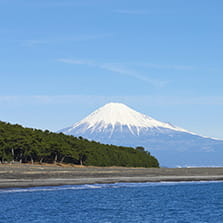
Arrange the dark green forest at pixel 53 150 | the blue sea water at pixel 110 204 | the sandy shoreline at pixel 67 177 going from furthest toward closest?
the dark green forest at pixel 53 150 → the sandy shoreline at pixel 67 177 → the blue sea water at pixel 110 204

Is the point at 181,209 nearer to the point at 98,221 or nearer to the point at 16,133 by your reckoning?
the point at 98,221

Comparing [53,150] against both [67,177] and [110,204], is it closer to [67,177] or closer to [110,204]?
[67,177]

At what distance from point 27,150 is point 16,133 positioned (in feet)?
16.3

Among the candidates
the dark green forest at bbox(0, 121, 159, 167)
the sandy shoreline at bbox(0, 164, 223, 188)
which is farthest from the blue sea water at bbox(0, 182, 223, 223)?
the dark green forest at bbox(0, 121, 159, 167)

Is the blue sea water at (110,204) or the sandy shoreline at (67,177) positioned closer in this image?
the blue sea water at (110,204)

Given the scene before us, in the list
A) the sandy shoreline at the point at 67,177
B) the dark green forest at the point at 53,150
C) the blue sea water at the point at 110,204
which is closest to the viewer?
the blue sea water at the point at 110,204

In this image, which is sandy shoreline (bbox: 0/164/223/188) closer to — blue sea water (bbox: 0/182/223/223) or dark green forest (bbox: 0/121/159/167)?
blue sea water (bbox: 0/182/223/223)

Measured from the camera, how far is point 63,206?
57.5 m

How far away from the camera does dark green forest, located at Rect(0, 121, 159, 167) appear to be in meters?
111

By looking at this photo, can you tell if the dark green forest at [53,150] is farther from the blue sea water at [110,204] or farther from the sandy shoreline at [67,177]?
the blue sea water at [110,204]

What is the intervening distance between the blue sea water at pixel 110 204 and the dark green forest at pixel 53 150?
32.4 metres

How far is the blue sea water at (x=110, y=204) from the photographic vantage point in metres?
49.9

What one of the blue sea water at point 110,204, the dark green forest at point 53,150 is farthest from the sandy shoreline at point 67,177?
the dark green forest at point 53,150

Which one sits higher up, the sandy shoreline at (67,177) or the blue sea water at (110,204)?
the sandy shoreline at (67,177)
